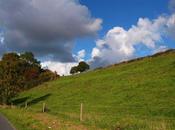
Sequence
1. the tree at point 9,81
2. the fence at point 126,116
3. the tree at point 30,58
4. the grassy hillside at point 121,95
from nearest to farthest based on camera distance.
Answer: the fence at point 126,116, the grassy hillside at point 121,95, the tree at point 9,81, the tree at point 30,58

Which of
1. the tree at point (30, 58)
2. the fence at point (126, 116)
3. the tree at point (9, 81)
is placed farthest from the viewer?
the tree at point (30, 58)

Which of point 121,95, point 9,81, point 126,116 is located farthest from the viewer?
point 9,81

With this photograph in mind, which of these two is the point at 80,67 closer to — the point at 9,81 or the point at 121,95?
the point at 9,81

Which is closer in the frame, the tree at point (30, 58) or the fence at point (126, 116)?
the fence at point (126, 116)

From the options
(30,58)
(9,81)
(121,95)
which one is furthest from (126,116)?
(30,58)

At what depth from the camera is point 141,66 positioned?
76.9 meters

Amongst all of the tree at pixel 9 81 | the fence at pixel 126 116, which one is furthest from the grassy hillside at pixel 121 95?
the tree at pixel 9 81

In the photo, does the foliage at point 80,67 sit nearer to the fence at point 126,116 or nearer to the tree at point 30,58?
the tree at point 30,58

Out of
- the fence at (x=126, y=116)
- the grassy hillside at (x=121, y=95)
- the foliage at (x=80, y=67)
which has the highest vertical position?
the foliage at (x=80, y=67)

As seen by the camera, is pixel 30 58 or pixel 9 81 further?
pixel 30 58

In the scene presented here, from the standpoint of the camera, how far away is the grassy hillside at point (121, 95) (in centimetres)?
3761

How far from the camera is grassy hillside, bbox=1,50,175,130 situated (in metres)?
37.6

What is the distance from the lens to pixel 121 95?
187 feet

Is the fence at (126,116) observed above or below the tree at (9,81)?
below
